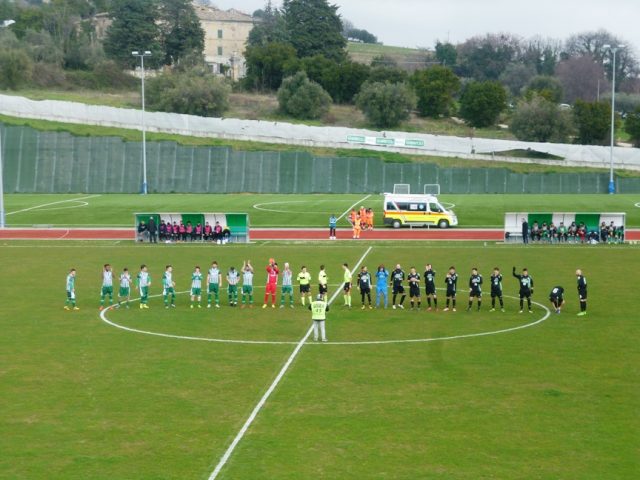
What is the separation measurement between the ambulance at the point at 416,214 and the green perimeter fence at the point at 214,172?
91.9 ft

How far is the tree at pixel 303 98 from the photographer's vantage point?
114 meters

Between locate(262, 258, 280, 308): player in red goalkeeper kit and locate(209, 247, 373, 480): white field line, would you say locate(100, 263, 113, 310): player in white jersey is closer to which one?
locate(262, 258, 280, 308): player in red goalkeeper kit

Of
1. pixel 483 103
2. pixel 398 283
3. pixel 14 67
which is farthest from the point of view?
pixel 14 67

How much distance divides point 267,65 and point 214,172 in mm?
41857

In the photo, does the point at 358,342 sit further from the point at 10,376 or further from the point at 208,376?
the point at 10,376

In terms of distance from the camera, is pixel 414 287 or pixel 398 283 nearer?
pixel 414 287

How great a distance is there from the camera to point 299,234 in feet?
191

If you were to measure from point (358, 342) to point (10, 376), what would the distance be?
9971 mm

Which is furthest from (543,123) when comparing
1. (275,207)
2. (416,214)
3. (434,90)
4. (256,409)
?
(256,409)

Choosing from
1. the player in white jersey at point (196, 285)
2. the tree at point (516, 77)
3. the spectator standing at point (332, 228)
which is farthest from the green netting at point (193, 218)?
the tree at point (516, 77)

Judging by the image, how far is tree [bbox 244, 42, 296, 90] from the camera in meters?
131

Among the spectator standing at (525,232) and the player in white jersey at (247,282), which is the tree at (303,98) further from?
the player in white jersey at (247,282)

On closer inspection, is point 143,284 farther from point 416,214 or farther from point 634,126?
point 634,126

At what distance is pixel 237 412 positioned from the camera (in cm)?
2145
